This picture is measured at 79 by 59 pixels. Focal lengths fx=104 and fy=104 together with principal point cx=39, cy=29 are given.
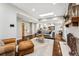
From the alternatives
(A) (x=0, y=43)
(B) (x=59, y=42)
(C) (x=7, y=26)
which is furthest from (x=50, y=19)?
(A) (x=0, y=43)

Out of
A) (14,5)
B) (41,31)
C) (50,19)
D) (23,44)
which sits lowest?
(23,44)

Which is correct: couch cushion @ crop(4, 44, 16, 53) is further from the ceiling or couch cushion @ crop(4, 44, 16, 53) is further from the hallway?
the ceiling

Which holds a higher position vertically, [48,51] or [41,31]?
[41,31]

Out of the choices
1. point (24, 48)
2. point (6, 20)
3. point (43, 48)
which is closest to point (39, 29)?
point (43, 48)

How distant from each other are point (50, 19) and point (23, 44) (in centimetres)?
84

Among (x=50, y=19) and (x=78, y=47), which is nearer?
(x=78, y=47)

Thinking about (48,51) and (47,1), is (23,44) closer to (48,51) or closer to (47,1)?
(48,51)

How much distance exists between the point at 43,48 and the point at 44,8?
910mm

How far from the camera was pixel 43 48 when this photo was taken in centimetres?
239

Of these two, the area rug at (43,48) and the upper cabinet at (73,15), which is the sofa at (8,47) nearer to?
the area rug at (43,48)

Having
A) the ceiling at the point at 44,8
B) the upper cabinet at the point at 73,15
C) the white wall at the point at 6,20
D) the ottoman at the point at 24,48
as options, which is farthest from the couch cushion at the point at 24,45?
the upper cabinet at the point at 73,15

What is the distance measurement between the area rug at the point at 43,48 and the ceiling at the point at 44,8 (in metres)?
0.65

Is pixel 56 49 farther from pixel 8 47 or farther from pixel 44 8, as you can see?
pixel 8 47

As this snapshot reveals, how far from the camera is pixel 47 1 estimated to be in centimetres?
231
